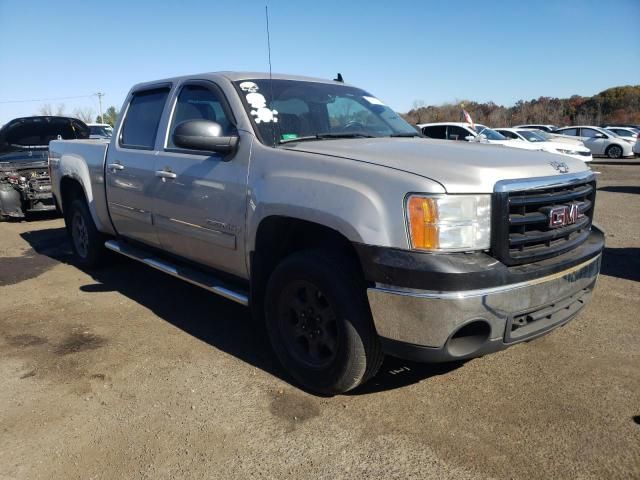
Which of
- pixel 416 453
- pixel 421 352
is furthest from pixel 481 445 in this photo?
pixel 421 352

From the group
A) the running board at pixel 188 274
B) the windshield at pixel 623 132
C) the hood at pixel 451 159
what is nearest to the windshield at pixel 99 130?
the running board at pixel 188 274

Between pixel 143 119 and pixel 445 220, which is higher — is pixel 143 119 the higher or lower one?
the higher one

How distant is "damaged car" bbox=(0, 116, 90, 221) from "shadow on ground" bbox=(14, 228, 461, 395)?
2.44 m

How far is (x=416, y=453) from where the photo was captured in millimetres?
2590

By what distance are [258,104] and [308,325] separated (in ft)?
5.23

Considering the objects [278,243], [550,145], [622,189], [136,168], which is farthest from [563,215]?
[550,145]

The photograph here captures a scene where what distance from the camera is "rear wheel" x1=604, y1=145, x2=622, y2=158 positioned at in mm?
24484

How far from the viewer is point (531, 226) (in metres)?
2.77

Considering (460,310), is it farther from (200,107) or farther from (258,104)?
(200,107)

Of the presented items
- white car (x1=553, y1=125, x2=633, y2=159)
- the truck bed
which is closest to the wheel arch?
the truck bed

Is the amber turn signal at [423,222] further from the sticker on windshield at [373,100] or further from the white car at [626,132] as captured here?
the white car at [626,132]

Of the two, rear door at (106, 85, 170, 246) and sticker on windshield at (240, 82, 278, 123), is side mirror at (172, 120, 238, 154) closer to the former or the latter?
sticker on windshield at (240, 82, 278, 123)

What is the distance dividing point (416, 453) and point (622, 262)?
14.7 feet

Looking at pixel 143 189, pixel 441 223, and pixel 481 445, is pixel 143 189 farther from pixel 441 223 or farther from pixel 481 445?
pixel 481 445
